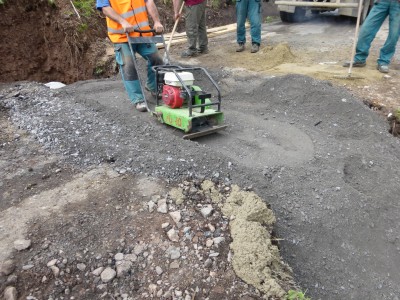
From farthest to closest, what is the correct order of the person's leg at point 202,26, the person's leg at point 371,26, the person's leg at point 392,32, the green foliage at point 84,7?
the green foliage at point 84,7 < the person's leg at point 202,26 < the person's leg at point 371,26 < the person's leg at point 392,32

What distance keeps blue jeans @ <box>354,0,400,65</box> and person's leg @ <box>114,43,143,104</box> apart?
419cm

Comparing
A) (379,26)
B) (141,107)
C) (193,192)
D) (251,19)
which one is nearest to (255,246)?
(193,192)

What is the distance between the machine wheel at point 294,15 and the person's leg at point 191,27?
16.6 feet

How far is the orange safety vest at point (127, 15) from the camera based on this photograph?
4.56 metres

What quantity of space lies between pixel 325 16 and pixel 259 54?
5443mm

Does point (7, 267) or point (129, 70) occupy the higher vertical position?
point (129, 70)

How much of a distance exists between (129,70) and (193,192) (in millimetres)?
2411

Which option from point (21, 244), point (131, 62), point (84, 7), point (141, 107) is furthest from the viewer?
point (84, 7)

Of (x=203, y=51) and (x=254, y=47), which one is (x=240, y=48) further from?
(x=203, y=51)

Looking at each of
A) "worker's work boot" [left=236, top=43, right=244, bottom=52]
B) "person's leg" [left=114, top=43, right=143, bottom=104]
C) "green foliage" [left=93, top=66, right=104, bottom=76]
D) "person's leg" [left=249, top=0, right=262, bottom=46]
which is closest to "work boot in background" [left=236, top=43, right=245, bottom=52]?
"worker's work boot" [left=236, top=43, right=244, bottom=52]

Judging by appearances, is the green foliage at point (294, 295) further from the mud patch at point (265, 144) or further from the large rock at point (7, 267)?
the large rock at point (7, 267)

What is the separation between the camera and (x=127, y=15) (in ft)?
15.1

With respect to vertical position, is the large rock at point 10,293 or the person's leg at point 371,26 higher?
the person's leg at point 371,26

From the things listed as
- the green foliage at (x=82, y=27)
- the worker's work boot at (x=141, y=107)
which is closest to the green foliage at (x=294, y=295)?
the worker's work boot at (x=141, y=107)
